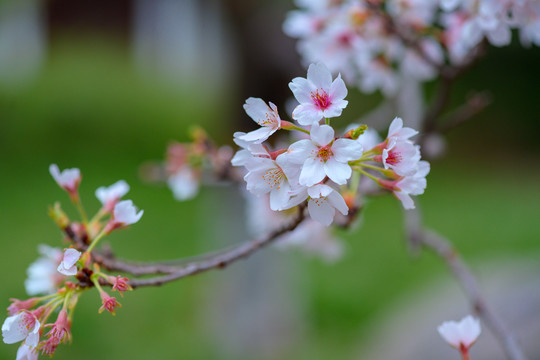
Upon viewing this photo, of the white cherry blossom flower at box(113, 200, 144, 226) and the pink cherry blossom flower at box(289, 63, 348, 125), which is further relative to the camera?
the white cherry blossom flower at box(113, 200, 144, 226)

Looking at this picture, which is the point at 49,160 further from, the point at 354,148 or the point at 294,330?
the point at 354,148

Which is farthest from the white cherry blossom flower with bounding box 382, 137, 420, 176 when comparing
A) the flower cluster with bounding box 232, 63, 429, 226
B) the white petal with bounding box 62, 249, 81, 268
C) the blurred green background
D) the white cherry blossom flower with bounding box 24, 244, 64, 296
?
the blurred green background

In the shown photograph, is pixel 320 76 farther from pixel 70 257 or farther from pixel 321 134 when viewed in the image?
pixel 70 257

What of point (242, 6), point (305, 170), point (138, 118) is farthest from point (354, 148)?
point (138, 118)

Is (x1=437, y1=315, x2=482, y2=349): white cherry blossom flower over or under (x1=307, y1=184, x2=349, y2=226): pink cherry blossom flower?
under

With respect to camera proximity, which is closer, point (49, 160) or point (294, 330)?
point (294, 330)

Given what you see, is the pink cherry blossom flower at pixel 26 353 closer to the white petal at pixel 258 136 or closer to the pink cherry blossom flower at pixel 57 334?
the pink cherry blossom flower at pixel 57 334

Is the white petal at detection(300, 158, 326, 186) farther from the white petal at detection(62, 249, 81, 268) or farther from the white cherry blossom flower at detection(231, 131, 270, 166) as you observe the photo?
the white petal at detection(62, 249, 81, 268)
